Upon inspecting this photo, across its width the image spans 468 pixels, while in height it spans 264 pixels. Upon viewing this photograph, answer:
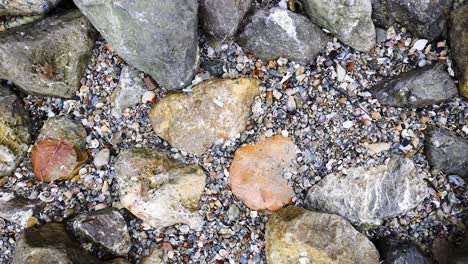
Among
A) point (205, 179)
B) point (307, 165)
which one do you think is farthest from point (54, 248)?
point (307, 165)

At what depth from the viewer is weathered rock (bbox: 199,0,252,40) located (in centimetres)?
274

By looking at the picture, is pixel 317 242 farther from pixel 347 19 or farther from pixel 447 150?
pixel 347 19

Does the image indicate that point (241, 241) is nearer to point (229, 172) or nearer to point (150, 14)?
point (229, 172)

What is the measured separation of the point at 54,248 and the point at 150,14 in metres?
1.39

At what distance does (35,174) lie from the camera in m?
2.96

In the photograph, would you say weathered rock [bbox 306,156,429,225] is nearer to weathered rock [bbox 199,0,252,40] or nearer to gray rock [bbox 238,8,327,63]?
gray rock [bbox 238,8,327,63]

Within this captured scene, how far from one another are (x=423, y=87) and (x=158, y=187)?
166 centimetres

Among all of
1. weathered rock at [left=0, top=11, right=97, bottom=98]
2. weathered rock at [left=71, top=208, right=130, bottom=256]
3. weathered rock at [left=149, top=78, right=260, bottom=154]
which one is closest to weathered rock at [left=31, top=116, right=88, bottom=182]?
weathered rock at [left=0, top=11, right=97, bottom=98]

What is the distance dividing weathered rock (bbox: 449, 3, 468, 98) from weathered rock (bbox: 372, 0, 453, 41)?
0.06 meters

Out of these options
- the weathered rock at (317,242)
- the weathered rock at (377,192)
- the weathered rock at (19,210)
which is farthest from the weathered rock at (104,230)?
→ the weathered rock at (377,192)

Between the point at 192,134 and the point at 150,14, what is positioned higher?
the point at 150,14

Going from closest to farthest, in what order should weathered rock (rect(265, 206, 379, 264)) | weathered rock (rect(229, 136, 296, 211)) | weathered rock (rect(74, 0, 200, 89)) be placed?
weathered rock (rect(74, 0, 200, 89))
weathered rock (rect(265, 206, 379, 264))
weathered rock (rect(229, 136, 296, 211))

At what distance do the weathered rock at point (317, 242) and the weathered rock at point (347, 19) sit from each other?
3.49 ft

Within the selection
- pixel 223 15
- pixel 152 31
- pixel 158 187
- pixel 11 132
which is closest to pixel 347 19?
pixel 223 15
